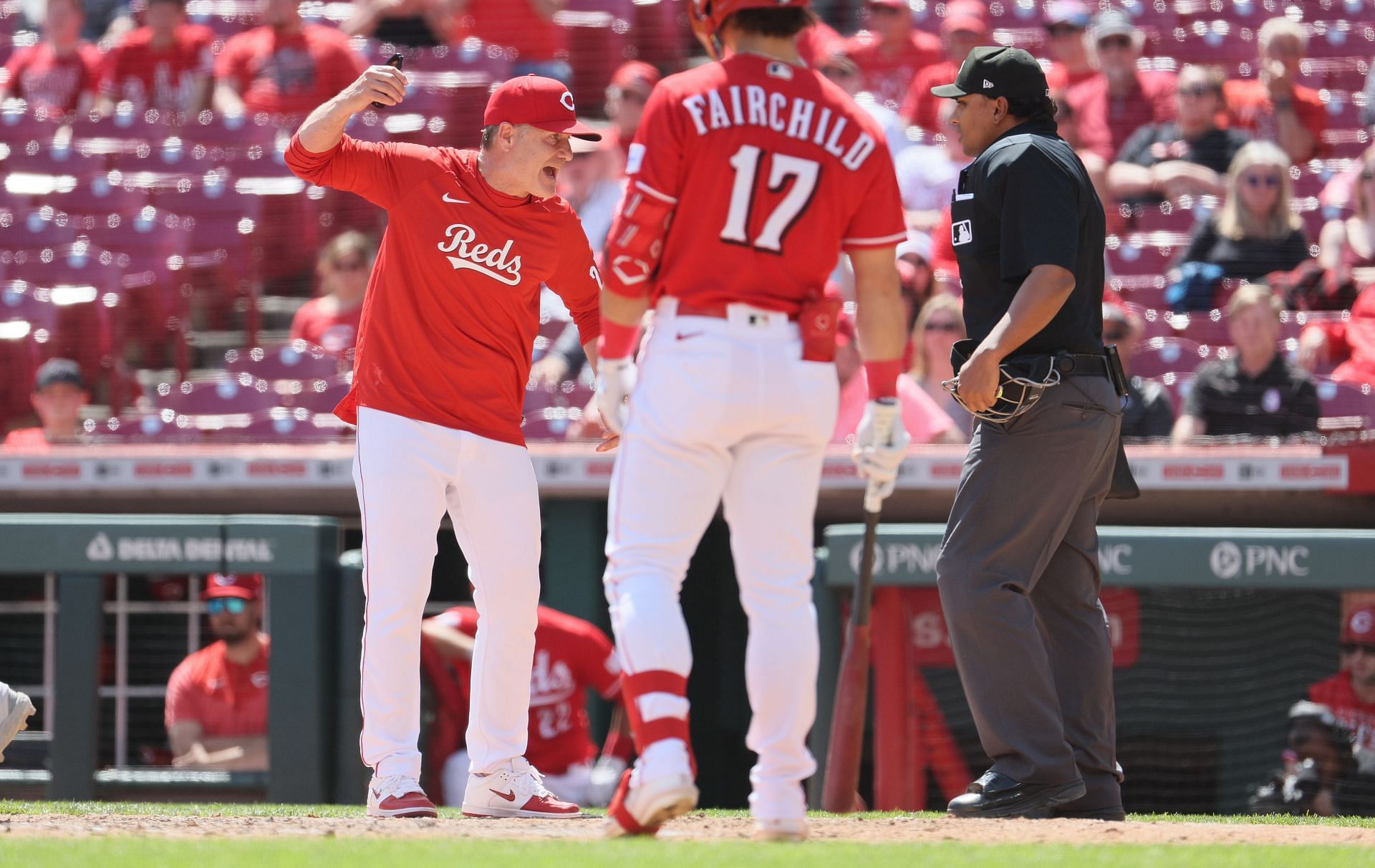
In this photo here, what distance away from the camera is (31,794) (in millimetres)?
6117

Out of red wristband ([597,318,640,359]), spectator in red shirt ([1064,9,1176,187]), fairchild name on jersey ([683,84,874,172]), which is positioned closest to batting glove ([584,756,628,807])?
red wristband ([597,318,640,359])

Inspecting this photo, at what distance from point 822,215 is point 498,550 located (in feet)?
4.29

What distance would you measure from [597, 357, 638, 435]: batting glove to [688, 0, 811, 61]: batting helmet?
0.67 metres

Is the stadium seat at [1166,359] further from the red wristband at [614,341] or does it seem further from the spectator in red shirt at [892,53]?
the red wristband at [614,341]

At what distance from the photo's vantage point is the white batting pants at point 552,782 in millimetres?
6145

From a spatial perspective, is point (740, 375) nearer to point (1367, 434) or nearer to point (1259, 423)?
point (1367, 434)

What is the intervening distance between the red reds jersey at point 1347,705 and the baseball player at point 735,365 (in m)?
2.93

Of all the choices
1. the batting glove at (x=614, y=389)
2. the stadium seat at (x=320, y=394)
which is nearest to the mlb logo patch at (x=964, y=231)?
the batting glove at (x=614, y=389)

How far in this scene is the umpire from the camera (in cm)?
399

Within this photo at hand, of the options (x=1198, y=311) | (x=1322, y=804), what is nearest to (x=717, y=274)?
(x=1322, y=804)

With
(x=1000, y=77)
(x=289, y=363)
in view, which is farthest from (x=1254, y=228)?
(x=289, y=363)

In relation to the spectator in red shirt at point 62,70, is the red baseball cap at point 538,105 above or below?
below

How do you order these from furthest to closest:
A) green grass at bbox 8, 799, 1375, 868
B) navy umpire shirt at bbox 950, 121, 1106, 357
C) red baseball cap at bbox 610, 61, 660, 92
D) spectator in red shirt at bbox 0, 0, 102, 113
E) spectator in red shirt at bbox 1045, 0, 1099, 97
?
spectator in red shirt at bbox 0, 0, 102, 113 < spectator in red shirt at bbox 1045, 0, 1099, 97 < red baseball cap at bbox 610, 61, 660, 92 < navy umpire shirt at bbox 950, 121, 1106, 357 < green grass at bbox 8, 799, 1375, 868

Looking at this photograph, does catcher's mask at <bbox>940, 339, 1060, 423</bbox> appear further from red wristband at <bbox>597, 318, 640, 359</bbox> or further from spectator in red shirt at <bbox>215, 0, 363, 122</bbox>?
spectator in red shirt at <bbox>215, 0, 363, 122</bbox>
